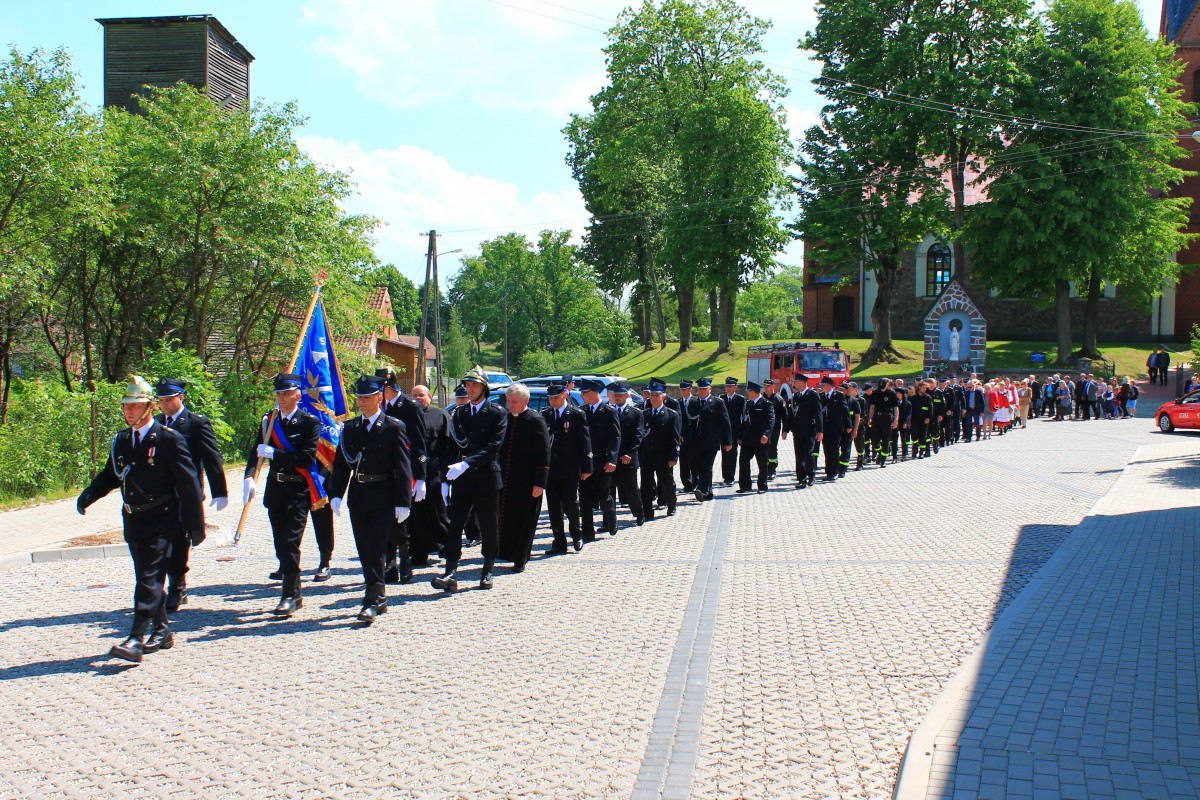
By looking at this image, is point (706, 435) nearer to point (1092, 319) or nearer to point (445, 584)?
point (445, 584)

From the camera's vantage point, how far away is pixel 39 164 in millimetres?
16734

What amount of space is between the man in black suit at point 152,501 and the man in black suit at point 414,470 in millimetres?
1700

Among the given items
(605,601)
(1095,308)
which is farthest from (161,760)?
(1095,308)

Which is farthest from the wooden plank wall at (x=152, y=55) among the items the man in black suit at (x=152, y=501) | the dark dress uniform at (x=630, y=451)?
the man in black suit at (x=152, y=501)

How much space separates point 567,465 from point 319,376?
2.78 m

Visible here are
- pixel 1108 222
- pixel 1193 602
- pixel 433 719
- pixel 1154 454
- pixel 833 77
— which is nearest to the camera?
pixel 433 719

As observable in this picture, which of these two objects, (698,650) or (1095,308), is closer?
(698,650)

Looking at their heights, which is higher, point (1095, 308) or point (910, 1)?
point (910, 1)

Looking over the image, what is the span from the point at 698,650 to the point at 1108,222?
41425 mm

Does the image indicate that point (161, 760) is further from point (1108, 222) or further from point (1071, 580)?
point (1108, 222)

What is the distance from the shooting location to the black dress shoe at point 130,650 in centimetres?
636

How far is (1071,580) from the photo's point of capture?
8.68 meters

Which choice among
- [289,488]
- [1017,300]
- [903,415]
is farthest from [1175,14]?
[289,488]

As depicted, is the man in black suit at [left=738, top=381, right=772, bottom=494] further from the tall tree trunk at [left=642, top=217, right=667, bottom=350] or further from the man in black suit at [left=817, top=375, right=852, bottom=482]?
the tall tree trunk at [left=642, top=217, right=667, bottom=350]
